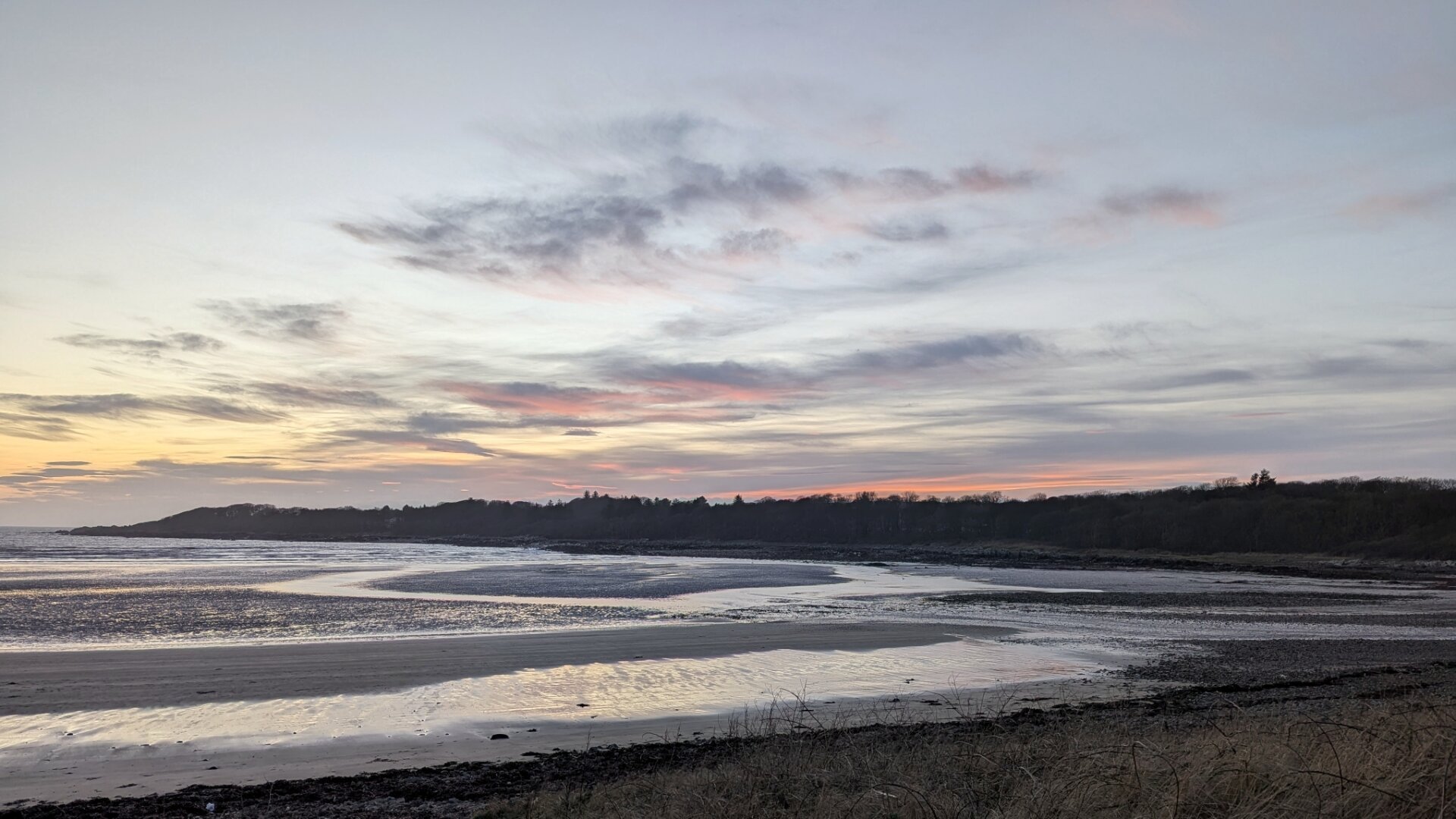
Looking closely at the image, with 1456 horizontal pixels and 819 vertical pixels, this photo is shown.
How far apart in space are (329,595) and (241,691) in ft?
78.8

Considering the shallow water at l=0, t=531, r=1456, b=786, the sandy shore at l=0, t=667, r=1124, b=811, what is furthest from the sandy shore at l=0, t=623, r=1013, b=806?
the shallow water at l=0, t=531, r=1456, b=786

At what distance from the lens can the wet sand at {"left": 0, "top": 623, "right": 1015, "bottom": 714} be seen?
52.5ft

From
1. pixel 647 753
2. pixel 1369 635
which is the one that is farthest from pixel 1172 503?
pixel 647 753

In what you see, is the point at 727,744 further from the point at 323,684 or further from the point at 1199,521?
the point at 1199,521

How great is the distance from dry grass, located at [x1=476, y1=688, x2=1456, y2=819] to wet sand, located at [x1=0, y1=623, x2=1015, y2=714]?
981 cm

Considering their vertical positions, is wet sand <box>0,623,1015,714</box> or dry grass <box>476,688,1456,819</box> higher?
dry grass <box>476,688,1456,819</box>

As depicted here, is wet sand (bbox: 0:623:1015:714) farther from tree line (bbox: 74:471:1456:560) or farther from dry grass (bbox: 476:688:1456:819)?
tree line (bbox: 74:471:1456:560)

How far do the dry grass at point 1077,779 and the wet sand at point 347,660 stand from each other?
981 centimetres

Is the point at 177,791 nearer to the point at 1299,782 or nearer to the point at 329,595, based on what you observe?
the point at 1299,782

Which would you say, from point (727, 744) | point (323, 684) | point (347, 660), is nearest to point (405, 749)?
point (727, 744)

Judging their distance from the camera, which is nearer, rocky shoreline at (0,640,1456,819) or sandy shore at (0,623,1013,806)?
rocky shoreline at (0,640,1456,819)

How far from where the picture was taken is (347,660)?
20188 millimetres

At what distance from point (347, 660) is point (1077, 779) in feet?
57.8

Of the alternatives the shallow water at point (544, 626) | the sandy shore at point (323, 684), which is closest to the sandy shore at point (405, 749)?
the sandy shore at point (323, 684)
